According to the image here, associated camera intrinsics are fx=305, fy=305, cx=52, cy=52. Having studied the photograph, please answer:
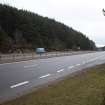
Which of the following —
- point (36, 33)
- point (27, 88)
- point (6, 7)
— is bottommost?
point (27, 88)

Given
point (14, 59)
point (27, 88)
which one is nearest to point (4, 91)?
point (27, 88)

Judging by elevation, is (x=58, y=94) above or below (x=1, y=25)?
below

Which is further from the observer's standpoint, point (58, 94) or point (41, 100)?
point (58, 94)

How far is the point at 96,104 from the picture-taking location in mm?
8297

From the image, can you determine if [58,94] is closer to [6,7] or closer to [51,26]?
[6,7]

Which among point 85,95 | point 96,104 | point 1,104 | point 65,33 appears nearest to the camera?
point 96,104

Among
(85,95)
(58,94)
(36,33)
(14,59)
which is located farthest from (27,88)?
(36,33)

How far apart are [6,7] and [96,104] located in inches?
3581

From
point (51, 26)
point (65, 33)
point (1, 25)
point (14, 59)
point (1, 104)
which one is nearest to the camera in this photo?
point (1, 104)

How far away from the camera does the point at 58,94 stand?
33.4 feet

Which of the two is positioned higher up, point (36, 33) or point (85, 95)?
point (36, 33)

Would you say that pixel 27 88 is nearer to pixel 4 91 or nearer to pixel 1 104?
pixel 4 91

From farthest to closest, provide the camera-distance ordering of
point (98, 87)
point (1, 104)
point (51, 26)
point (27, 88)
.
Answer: point (51, 26) → point (27, 88) → point (98, 87) → point (1, 104)

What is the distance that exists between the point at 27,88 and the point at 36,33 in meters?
91.3
